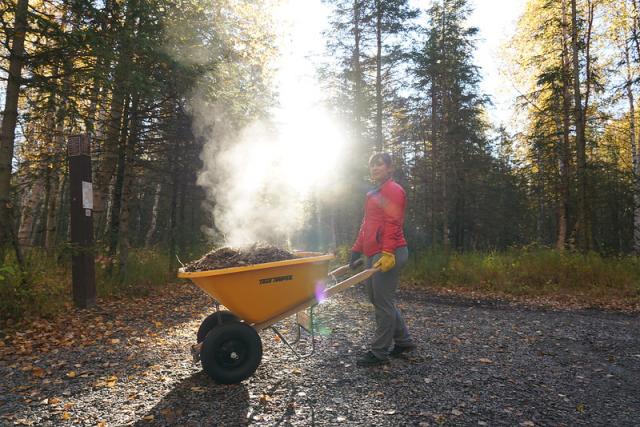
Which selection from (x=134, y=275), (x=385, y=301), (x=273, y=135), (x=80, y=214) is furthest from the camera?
(x=273, y=135)

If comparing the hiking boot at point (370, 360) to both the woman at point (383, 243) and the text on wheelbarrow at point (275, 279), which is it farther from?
the text on wheelbarrow at point (275, 279)

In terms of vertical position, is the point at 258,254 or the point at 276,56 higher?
the point at 276,56

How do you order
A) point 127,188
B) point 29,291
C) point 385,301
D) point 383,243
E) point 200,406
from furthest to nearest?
1. point 127,188
2. point 29,291
3. point 385,301
4. point 383,243
5. point 200,406

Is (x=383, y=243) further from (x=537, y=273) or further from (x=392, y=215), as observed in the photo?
(x=537, y=273)

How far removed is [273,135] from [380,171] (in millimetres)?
9316

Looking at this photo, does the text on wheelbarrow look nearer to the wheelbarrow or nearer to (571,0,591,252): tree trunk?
the wheelbarrow

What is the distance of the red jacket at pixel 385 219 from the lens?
3885 millimetres

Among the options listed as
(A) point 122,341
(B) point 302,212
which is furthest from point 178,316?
(B) point 302,212

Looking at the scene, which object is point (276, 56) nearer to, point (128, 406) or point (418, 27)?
point (418, 27)

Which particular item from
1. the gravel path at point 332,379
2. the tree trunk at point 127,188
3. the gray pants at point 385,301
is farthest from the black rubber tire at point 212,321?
the tree trunk at point 127,188

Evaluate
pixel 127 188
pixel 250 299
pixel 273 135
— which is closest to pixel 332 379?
pixel 250 299

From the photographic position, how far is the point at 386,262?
147 inches

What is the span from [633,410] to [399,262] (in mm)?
2207

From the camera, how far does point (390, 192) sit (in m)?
3.96
